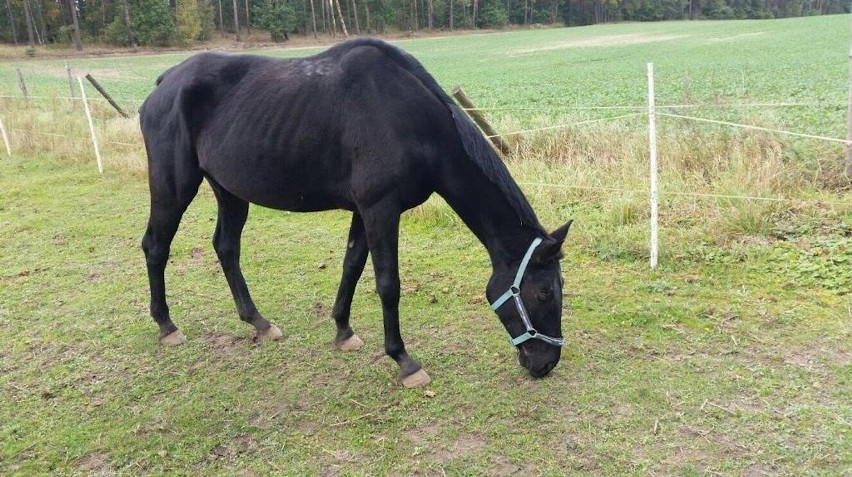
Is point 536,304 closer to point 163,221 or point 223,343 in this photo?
point 223,343

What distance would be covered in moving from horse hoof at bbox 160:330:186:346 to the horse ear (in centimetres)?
259

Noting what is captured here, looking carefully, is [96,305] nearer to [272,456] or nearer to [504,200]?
[272,456]

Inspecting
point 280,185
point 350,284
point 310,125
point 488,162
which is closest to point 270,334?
point 350,284

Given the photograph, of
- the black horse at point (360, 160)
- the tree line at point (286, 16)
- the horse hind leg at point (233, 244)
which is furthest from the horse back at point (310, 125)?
the tree line at point (286, 16)

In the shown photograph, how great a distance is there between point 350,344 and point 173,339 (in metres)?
1.27

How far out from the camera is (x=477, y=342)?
378cm

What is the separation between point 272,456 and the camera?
272 cm

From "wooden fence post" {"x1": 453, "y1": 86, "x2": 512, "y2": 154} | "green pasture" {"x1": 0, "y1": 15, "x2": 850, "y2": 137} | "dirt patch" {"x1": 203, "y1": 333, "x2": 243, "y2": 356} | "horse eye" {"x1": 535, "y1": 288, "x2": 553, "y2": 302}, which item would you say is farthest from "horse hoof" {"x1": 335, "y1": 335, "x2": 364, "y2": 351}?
"green pasture" {"x1": 0, "y1": 15, "x2": 850, "y2": 137}

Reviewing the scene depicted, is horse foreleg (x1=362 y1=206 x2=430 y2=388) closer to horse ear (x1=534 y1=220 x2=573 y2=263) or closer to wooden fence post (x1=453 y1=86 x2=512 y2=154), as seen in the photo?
horse ear (x1=534 y1=220 x2=573 y2=263)

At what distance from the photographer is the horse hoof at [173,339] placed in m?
3.94

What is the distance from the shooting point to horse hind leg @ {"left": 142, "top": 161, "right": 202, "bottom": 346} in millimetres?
3817

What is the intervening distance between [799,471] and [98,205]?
817 cm

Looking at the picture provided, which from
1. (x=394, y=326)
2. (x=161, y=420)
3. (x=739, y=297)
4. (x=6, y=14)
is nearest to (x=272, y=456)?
(x=161, y=420)

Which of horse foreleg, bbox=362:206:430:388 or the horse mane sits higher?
the horse mane
